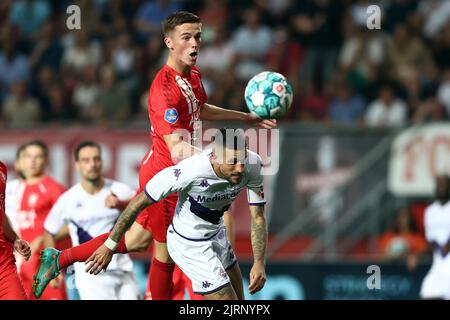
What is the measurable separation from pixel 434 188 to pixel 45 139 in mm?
5750

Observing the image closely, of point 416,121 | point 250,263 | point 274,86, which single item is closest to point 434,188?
point 416,121

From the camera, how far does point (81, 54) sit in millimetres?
20781

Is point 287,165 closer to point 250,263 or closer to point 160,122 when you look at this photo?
point 250,263

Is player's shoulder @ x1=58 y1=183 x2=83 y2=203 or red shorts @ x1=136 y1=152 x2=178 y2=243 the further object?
player's shoulder @ x1=58 y1=183 x2=83 y2=203

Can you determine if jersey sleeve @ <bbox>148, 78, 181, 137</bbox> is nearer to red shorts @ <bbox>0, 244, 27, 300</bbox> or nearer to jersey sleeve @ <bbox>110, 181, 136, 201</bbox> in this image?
red shorts @ <bbox>0, 244, 27, 300</bbox>

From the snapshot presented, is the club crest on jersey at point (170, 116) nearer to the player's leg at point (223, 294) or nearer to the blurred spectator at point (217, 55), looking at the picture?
the player's leg at point (223, 294)

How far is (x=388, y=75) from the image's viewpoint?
1922cm

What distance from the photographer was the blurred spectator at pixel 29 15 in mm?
21609

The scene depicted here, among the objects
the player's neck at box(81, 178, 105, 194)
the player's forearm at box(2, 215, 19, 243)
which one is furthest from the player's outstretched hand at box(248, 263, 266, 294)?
the player's neck at box(81, 178, 105, 194)

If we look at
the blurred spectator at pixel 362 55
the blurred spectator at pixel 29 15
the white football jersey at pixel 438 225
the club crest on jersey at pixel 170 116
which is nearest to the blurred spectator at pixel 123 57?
the blurred spectator at pixel 29 15

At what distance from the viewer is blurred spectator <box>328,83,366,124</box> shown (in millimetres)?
18656

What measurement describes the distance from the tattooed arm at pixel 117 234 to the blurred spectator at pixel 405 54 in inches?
386

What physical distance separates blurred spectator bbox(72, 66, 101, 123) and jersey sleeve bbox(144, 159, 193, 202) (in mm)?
9433

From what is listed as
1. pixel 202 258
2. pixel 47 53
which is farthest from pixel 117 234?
pixel 47 53
